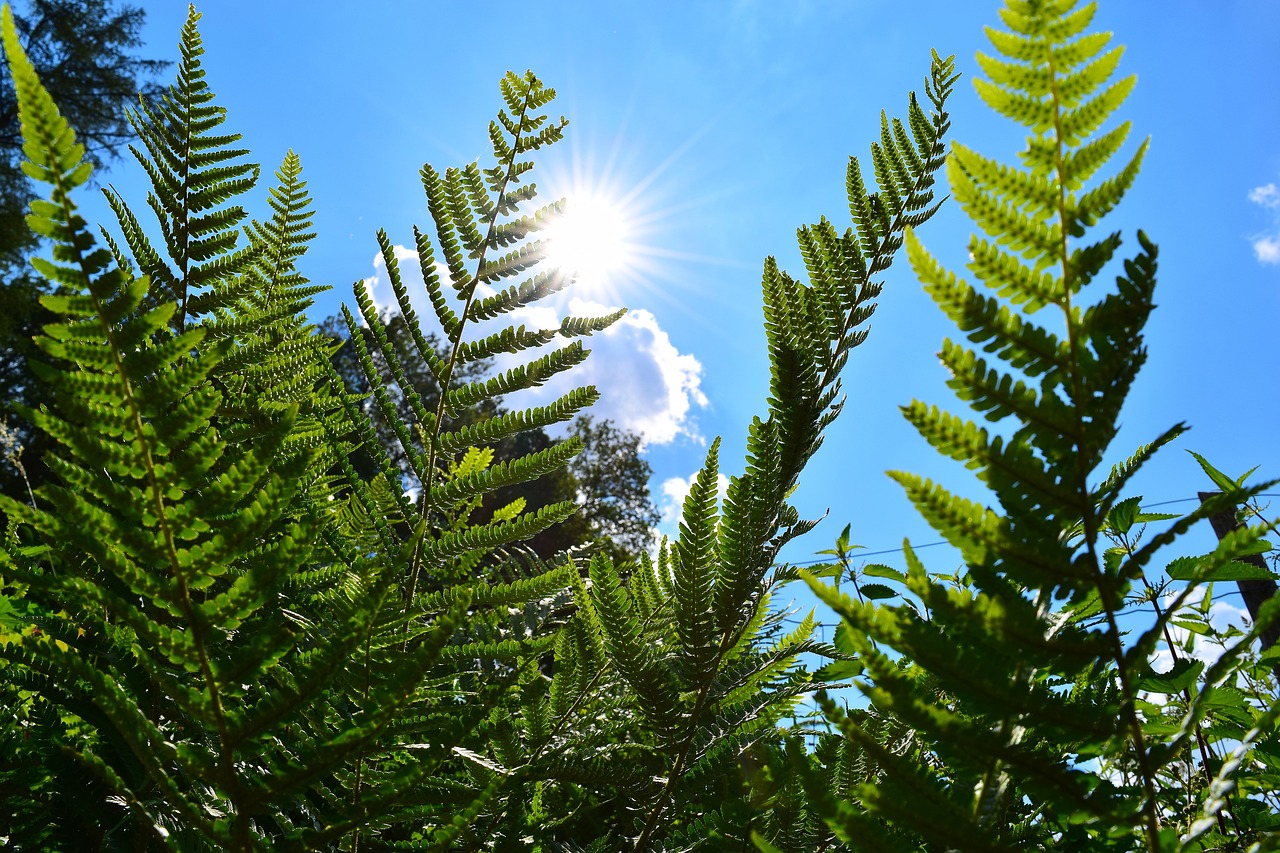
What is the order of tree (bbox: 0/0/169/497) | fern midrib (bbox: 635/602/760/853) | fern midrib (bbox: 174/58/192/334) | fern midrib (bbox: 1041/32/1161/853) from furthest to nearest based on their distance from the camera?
tree (bbox: 0/0/169/497) → fern midrib (bbox: 174/58/192/334) → fern midrib (bbox: 635/602/760/853) → fern midrib (bbox: 1041/32/1161/853)

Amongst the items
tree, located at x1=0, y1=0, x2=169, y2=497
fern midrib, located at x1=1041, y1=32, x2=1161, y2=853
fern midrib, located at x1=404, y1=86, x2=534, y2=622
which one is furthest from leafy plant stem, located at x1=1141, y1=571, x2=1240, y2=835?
tree, located at x1=0, y1=0, x2=169, y2=497

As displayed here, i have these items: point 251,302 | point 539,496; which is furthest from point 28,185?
point 251,302

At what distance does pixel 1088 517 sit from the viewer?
1.50 feet

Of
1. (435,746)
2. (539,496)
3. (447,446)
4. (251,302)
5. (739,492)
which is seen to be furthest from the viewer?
(539,496)

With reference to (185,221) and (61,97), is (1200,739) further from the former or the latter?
(61,97)

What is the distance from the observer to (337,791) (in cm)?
90

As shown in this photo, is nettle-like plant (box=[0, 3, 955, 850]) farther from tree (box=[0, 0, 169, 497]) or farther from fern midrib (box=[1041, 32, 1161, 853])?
tree (box=[0, 0, 169, 497])

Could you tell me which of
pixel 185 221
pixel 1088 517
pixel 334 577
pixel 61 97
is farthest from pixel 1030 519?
pixel 61 97

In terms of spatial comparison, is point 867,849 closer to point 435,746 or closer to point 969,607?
point 969,607

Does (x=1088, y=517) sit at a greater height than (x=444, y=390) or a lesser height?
lesser

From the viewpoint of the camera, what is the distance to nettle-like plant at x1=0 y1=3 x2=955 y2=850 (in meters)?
0.48

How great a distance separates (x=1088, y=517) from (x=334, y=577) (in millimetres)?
734

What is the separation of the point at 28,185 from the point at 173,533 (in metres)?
31.2

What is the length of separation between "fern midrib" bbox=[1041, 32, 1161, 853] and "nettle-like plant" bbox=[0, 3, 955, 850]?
0.70ft
